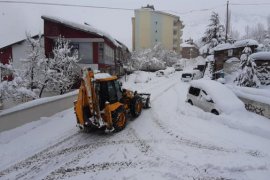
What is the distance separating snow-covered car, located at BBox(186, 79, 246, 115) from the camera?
40.1 feet

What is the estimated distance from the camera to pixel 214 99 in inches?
501

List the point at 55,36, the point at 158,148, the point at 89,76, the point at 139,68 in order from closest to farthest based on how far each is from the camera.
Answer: the point at 158,148
the point at 89,76
the point at 55,36
the point at 139,68

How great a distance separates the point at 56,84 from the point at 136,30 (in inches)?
2295

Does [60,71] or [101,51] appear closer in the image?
[60,71]

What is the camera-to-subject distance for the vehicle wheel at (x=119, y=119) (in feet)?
34.7

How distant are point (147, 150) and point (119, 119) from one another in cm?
268

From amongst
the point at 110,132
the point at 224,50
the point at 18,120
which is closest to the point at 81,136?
the point at 110,132

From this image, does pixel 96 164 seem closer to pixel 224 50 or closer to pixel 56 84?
pixel 56 84

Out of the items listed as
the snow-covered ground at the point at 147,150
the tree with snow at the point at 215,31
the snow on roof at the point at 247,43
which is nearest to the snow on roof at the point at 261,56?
the snow on roof at the point at 247,43

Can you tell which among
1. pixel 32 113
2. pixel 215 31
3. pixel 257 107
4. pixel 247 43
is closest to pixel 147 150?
pixel 32 113

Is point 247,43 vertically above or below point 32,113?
above

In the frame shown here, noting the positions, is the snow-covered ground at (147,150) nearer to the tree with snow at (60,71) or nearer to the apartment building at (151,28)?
the tree with snow at (60,71)

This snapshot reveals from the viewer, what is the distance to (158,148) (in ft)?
28.9

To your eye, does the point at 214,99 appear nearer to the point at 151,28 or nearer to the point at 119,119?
the point at 119,119
